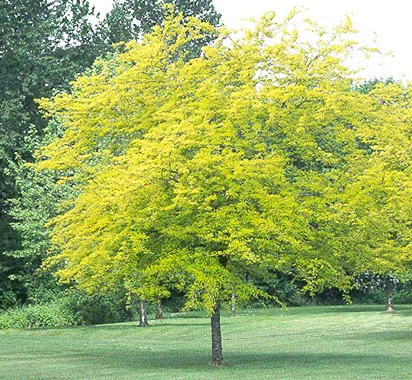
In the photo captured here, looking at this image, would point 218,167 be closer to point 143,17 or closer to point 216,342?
point 216,342

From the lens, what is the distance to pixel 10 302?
61.1 meters

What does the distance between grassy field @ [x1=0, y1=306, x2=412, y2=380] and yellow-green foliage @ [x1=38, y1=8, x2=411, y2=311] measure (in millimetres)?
2307

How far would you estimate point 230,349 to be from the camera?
35.8 m

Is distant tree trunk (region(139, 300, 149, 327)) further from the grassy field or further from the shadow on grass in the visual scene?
the shadow on grass

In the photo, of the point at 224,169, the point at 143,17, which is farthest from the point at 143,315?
the point at 143,17

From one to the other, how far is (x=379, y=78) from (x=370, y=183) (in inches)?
2339

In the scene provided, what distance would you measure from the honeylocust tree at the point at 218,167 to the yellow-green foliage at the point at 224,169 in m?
0.04

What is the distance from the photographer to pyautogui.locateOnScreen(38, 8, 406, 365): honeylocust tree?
2655 cm

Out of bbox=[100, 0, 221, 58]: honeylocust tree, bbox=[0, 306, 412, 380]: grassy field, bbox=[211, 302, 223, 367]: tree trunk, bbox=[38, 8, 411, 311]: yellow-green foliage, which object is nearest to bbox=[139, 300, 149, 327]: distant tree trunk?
bbox=[0, 306, 412, 380]: grassy field

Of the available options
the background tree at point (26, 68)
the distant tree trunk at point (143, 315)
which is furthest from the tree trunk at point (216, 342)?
the background tree at point (26, 68)

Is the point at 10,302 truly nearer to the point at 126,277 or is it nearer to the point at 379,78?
the point at 126,277

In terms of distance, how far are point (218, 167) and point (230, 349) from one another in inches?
440

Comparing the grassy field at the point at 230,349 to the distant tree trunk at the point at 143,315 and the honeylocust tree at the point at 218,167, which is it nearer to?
the distant tree trunk at the point at 143,315

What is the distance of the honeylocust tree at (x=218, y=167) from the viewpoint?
26.5m
